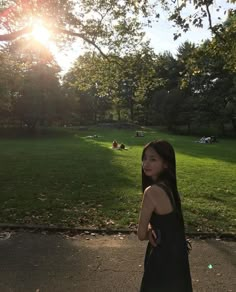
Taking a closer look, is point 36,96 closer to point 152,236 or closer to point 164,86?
point 164,86

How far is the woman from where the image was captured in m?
2.92

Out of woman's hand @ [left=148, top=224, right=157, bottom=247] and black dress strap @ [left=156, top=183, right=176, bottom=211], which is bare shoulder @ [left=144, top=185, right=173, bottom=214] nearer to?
black dress strap @ [left=156, top=183, right=176, bottom=211]

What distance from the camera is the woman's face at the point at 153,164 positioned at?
2.96 metres

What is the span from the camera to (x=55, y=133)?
57.1m

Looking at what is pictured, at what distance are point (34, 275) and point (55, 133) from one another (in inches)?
2064

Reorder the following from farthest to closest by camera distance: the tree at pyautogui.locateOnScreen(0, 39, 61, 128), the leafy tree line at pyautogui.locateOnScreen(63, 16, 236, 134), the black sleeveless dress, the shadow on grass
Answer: the tree at pyautogui.locateOnScreen(0, 39, 61, 128) → the leafy tree line at pyautogui.locateOnScreen(63, 16, 236, 134) → the shadow on grass → the black sleeveless dress

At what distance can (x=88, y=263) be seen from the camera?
580 centimetres

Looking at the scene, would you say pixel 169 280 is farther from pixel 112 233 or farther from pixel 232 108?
pixel 232 108

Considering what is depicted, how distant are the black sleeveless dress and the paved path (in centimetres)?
211

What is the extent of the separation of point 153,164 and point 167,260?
0.70m

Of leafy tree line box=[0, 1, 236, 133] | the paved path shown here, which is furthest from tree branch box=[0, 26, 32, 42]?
the paved path

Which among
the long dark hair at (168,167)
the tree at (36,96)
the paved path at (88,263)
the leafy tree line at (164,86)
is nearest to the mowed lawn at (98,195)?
the paved path at (88,263)

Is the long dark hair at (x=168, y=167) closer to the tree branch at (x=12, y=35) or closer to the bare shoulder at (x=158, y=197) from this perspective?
the bare shoulder at (x=158, y=197)

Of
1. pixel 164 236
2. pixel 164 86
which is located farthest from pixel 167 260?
pixel 164 86
